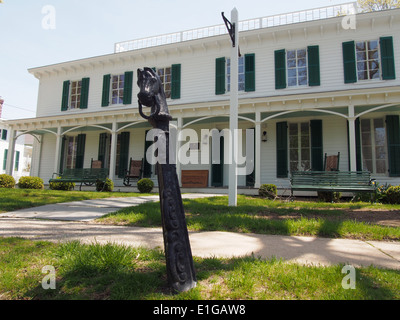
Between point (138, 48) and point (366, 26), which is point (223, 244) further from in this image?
point (138, 48)

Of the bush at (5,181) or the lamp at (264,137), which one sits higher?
the lamp at (264,137)

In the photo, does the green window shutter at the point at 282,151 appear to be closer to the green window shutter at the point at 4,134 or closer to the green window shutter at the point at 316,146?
the green window shutter at the point at 316,146

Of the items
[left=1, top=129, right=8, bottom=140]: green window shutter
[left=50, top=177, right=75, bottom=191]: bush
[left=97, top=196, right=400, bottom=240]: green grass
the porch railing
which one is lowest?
[left=97, top=196, right=400, bottom=240]: green grass

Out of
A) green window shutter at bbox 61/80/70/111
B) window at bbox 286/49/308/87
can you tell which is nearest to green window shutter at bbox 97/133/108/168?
green window shutter at bbox 61/80/70/111

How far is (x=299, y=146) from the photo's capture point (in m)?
11.5

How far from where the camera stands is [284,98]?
10.0 meters

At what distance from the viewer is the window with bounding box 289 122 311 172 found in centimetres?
1130

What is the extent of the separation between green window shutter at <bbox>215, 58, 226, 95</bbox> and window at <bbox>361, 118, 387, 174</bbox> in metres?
6.03

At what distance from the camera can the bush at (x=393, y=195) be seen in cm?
796

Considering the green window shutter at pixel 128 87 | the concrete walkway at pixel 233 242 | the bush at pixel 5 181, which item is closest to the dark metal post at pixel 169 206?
the concrete walkway at pixel 233 242

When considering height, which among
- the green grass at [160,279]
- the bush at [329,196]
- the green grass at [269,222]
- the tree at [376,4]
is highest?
the tree at [376,4]

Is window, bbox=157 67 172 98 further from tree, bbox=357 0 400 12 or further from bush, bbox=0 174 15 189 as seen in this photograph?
tree, bbox=357 0 400 12

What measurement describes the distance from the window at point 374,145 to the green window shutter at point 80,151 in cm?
1350
